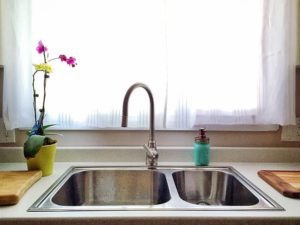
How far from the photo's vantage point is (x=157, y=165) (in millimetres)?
1247

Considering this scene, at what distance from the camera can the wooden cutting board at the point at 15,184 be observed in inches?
32.0

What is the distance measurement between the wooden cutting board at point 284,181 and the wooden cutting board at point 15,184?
2.65 ft

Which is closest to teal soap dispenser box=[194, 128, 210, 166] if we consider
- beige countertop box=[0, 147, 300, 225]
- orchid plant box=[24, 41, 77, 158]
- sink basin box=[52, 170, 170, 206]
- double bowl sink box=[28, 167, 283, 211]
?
double bowl sink box=[28, 167, 283, 211]

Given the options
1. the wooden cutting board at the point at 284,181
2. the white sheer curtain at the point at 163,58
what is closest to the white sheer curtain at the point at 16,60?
the white sheer curtain at the point at 163,58

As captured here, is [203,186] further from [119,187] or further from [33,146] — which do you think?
[33,146]

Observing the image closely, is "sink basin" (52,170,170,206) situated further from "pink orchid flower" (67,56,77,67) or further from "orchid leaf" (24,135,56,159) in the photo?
"pink orchid flower" (67,56,77,67)

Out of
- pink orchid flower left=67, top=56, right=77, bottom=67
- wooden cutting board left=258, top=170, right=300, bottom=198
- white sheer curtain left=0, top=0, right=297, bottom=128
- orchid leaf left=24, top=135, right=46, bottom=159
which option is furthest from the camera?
white sheer curtain left=0, top=0, right=297, bottom=128

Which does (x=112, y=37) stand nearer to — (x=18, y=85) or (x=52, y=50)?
(x=52, y=50)

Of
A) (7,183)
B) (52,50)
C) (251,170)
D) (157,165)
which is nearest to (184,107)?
(157,165)

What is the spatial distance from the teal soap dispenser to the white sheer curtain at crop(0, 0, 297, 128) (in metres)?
0.07

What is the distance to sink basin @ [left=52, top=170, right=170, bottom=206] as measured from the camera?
1.18m

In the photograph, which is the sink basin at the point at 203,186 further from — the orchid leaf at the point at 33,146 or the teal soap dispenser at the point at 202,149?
the orchid leaf at the point at 33,146

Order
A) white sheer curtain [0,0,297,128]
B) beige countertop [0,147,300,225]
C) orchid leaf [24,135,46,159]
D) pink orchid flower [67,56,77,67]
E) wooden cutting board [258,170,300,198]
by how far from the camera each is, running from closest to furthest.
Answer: beige countertop [0,147,300,225] < wooden cutting board [258,170,300,198] < orchid leaf [24,135,46,159] < pink orchid flower [67,56,77,67] < white sheer curtain [0,0,297,128]

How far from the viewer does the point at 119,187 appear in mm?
1207
